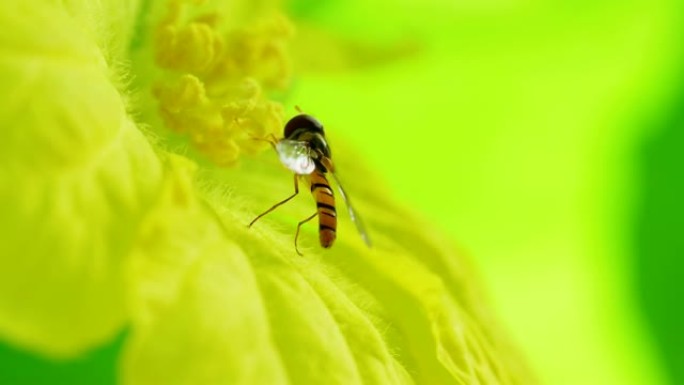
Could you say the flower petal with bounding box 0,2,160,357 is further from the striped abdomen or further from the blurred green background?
the blurred green background

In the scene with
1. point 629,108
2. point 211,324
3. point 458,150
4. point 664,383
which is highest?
point 211,324

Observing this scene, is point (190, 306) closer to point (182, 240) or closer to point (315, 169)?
point (182, 240)

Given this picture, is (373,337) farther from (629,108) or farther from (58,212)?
(629,108)

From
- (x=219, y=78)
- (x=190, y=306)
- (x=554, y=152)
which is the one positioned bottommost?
(x=554, y=152)

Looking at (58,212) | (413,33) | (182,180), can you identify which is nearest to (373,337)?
(182,180)

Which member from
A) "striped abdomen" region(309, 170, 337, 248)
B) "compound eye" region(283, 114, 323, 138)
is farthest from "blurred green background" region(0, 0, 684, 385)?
"striped abdomen" region(309, 170, 337, 248)

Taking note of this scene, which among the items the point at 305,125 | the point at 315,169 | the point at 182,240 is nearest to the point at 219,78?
the point at 305,125
